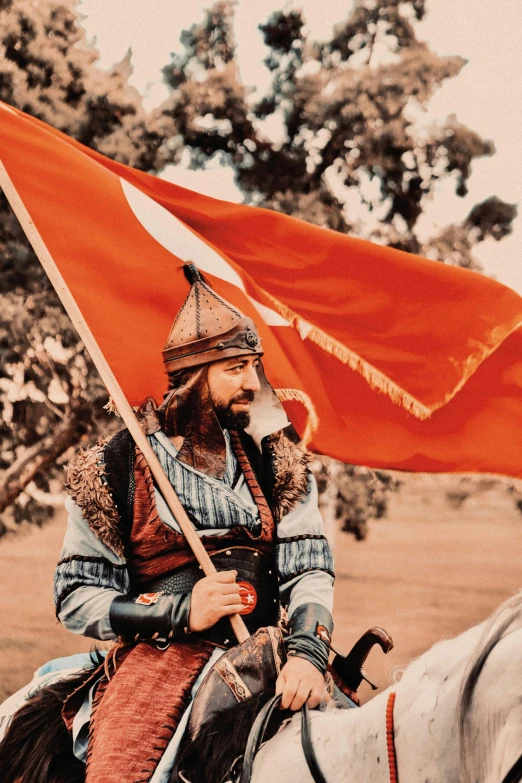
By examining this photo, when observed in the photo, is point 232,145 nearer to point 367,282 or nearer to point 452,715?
point 367,282

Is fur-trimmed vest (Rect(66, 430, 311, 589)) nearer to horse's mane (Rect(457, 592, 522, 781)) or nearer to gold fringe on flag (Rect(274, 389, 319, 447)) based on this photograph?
gold fringe on flag (Rect(274, 389, 319, 447))

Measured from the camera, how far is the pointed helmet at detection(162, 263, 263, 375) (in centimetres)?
327

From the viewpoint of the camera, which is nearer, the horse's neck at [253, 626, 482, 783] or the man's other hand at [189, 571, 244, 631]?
the horse's neck at [253, 626, 482, 783]

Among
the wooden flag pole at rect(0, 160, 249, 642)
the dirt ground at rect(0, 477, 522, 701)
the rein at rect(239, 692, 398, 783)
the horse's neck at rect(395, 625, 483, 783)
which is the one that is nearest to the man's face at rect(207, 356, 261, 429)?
the wooden flag pole at rect(0, 160, 249, 642)

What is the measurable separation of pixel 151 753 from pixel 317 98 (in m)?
7.06

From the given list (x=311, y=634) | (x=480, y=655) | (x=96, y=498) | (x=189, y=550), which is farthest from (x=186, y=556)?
(x=480, y=655)

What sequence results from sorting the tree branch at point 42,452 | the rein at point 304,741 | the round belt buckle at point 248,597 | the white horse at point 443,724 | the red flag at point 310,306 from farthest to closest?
the tree branch at point 42,452 → the red flag at point 310,306 → the round belt buckle at point 248,597 → the rein at point 304,741 → the white horse at point 443,724

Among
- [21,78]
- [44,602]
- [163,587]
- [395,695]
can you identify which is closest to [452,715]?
[395,695]

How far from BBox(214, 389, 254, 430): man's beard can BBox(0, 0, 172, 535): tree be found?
495 cm

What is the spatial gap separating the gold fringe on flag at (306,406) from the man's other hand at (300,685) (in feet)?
3.98

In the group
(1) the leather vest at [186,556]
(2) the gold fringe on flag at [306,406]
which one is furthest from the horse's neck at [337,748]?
(2) the gold fringe on flag at [306,406]

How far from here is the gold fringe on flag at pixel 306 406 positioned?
380 cm

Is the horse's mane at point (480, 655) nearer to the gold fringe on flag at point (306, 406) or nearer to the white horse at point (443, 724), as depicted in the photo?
the white horse at point (443, 724)

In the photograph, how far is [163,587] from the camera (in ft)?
10.1
